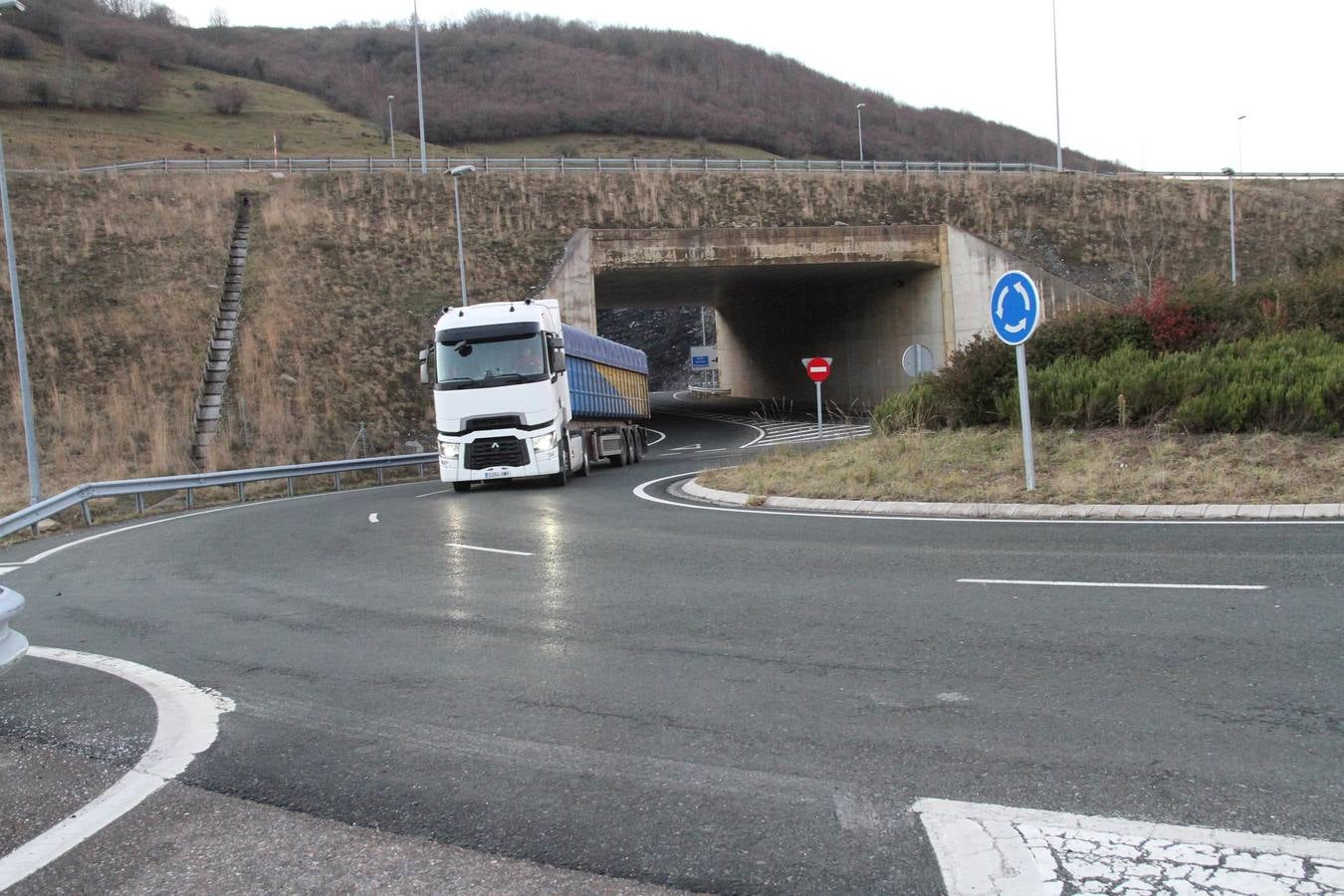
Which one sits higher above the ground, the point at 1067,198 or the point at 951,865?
the point at 1067,198

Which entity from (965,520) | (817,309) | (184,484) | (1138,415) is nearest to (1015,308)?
(965,520)

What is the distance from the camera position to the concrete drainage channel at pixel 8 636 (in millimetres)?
5051

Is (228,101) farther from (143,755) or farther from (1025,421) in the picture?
(143,755)

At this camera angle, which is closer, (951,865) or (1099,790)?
(951,865)

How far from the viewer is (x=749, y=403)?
56719 mm

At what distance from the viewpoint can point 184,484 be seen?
2256cm

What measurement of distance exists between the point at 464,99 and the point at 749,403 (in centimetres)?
7848

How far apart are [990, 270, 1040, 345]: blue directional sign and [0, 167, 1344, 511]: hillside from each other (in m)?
21.0

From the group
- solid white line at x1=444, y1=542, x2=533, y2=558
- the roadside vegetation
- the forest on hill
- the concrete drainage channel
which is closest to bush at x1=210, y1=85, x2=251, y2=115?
the forest on hill

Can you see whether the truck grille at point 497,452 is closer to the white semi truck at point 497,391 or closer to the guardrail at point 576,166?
the white semi truck at point 497,391

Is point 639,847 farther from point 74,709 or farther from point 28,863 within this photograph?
point 74,709

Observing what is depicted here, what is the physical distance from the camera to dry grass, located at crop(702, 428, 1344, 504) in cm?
1248

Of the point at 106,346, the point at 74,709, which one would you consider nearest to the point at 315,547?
the point at 74,709

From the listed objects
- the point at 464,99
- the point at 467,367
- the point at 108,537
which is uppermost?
the point at 464,99
